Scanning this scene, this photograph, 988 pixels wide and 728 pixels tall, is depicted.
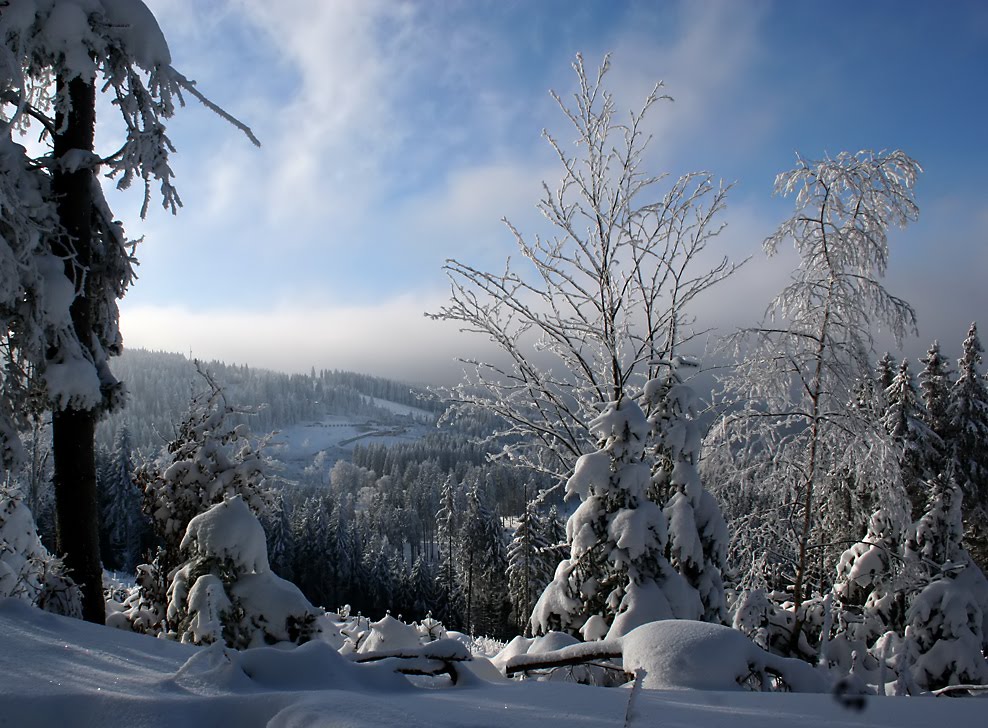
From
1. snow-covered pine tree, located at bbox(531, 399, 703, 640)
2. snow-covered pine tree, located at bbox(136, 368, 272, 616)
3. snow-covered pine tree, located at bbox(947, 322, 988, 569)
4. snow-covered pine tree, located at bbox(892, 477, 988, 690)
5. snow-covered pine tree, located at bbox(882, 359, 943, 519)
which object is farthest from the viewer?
snow-covered pine tree, located at bbox(947, 322, 988, 569)

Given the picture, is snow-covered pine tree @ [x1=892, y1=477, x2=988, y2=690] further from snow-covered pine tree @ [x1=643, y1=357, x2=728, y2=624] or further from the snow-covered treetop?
the snow-covered treetop

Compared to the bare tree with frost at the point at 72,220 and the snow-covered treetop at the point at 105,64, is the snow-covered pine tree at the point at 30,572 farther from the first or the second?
the snow-covered treetop at the point at 105,64

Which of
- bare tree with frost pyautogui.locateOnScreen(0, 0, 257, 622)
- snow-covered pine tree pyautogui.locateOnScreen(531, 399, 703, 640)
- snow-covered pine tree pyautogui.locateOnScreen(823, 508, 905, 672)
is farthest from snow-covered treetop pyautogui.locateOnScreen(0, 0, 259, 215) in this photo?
snow-covered pine tree pyautogui.locateOnScreen(823, 508, 905, 672)

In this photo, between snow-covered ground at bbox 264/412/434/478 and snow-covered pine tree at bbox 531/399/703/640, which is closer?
snow-covered pine tree at bbox 531/399/703/640

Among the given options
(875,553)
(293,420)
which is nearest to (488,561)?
(875,553)

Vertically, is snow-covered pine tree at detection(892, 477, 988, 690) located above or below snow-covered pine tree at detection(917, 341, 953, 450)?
below

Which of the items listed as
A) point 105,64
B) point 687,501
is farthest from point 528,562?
point 105,64

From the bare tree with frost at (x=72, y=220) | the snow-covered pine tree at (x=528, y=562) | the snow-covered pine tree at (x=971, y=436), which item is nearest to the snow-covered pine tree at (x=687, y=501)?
the bare tree with frost at (x=72, y=220)

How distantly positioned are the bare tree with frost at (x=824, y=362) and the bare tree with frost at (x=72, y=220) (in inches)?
303

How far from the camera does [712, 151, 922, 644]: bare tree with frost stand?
286 inches

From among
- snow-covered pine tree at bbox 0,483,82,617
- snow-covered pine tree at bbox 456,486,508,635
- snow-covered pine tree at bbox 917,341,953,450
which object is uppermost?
snow-covered pine tree at bbox 917,341,953,450

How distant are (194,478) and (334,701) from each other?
8169mm

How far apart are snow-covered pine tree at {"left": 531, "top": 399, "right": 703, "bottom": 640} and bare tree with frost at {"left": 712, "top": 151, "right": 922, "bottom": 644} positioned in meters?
2.05

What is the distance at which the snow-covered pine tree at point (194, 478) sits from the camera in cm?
869
